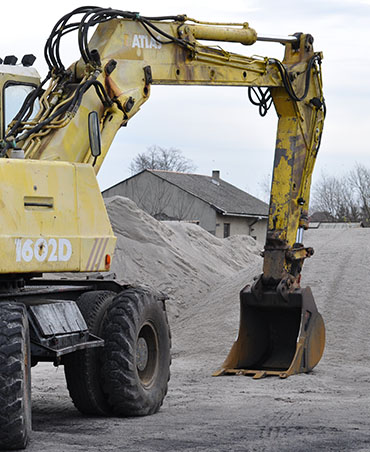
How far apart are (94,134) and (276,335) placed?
5.56 m

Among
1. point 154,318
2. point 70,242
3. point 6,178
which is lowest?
point 154,318

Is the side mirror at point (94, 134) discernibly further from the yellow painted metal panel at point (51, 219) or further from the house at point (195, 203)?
the house at point (195, 203)

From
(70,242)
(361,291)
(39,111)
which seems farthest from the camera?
(361,291)

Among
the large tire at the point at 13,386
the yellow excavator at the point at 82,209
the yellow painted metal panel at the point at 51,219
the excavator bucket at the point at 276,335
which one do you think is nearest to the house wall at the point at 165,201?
the excavator bucket at the point at 276,335

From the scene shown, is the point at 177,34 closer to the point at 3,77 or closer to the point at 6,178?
the point at 3,77

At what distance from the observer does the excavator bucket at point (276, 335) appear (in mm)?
12125

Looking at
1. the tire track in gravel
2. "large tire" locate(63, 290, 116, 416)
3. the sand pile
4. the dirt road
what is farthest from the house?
"large tire" locate(63, 290, 116, 416)

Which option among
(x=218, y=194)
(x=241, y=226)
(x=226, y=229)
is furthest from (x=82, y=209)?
(x=218, y=194)

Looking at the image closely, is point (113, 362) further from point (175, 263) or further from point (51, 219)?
point (175, 263)

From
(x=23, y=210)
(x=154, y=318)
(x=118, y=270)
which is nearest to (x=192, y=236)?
(x=118, y=270)

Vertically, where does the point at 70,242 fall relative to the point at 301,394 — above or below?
above

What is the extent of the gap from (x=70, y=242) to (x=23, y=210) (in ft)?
1.96

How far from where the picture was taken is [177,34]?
10312 millimetres

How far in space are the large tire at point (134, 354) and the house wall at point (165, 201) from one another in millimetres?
36833
